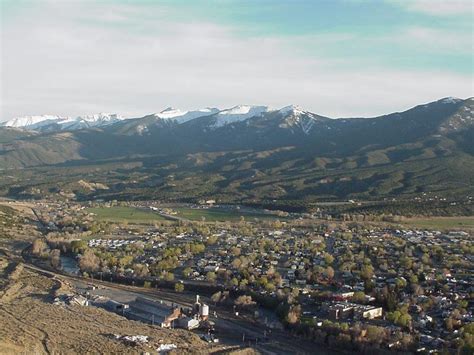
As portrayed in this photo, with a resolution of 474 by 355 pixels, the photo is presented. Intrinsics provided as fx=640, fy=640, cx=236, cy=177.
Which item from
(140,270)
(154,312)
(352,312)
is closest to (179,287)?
(140,270)

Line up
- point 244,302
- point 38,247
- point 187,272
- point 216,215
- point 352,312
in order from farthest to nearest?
point 216,215 < point 38,247 < point 187,272 < point 244,302 < point 352,312

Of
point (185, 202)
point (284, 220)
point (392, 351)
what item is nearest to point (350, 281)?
point (392, 351)

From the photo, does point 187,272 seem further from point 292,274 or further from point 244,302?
point 244,302

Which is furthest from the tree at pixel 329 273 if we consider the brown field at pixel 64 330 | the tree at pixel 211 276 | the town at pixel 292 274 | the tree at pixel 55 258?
the tree at pixel 55 258

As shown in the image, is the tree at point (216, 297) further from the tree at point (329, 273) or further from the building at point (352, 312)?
the tree at point (329, 273)

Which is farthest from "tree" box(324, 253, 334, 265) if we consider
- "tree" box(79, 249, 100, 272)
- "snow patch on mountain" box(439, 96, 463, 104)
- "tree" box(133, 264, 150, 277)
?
"snow patch on mountain" box(439, 96, 463, 104)
